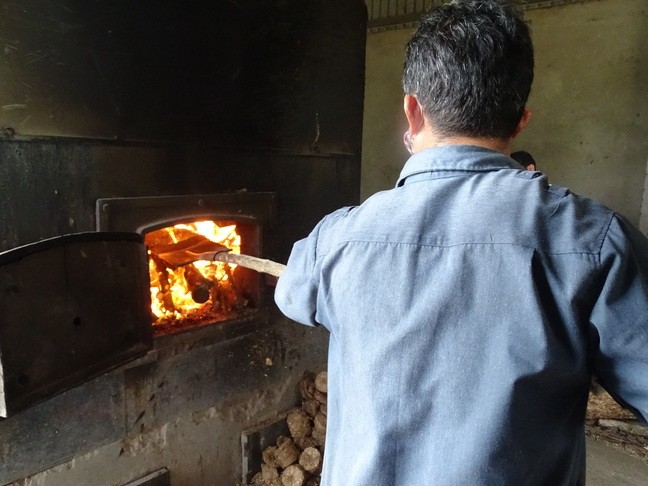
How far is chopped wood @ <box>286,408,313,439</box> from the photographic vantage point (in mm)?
2787

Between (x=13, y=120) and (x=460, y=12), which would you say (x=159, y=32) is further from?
(x=460, y=12)

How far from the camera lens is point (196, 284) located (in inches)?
89.4

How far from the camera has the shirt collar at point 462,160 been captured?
3.10 feet

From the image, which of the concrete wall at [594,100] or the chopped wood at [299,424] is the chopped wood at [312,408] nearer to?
the chopped wood at [299,424]

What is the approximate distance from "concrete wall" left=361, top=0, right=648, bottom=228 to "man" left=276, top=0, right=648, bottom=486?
3390 mm

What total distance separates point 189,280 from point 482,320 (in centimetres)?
172

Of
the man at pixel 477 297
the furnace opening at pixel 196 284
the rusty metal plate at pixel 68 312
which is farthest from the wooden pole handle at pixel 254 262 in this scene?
the man at pixel 477 297

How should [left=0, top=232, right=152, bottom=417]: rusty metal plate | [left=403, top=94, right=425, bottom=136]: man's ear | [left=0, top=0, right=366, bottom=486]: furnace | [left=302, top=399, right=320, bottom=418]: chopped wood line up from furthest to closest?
[left=302, top=399, right=320, bottom=418]: chopped wood, [left=0, top=0, right=366, bottom=486]: furnace, [left=0, top=232, right=152, bottom=417]: rusty metal plate, [left=403, top=94, right=425, bottom=136]: man's ear

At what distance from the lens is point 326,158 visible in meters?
2.73

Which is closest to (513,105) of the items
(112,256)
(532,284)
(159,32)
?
(532,284)

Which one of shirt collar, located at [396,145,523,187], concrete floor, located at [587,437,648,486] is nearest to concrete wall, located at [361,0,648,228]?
concrete floor, located at [587,437,648,486]

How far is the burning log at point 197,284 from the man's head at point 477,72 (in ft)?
4.98

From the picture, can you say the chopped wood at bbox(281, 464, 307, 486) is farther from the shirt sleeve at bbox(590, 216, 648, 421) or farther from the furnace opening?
the shirt sleeve at bbox(590, 216, 648, 421)

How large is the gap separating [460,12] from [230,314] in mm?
1792
